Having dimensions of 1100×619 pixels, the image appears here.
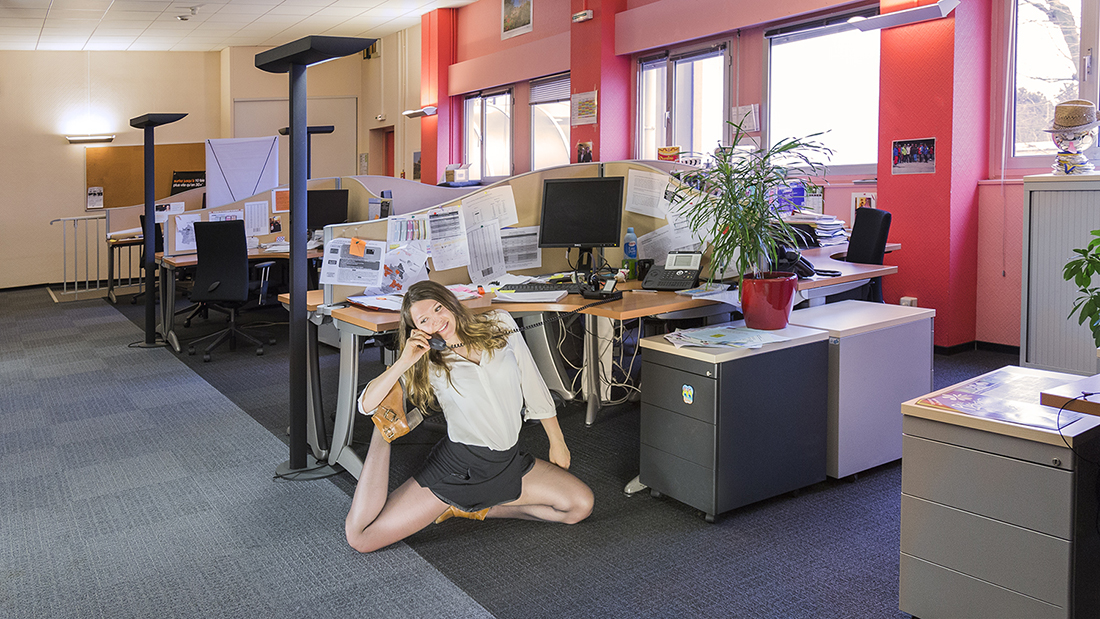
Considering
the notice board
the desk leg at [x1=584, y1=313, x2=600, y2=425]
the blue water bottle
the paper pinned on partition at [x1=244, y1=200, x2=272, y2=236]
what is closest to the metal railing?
the notice board

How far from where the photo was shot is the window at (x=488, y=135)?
9531 mm

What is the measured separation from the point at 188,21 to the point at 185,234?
4.03 meters

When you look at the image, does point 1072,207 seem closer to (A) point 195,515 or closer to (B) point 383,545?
(B) point 383,545

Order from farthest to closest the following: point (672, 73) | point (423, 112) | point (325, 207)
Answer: point (423, 112) < point (672, 73) < point (325, 207)

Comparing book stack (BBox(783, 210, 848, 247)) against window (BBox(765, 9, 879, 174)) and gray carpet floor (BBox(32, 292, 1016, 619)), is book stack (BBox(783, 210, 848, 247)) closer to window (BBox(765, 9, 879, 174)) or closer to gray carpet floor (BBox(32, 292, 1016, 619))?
window (BBox(765, 9, 879, 174))

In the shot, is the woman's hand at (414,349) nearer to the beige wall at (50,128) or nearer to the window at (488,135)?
the window at (488,135)

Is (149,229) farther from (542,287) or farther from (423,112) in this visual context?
(423,112)

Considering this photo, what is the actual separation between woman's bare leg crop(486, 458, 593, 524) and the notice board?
30.1 feet

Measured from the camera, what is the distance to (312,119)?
11289 millimetres

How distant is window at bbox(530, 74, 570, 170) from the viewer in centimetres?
850

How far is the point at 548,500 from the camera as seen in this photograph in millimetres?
2533

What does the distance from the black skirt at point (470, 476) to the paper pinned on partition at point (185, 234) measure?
4.34m

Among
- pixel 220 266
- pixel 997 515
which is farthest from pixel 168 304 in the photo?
pixel 997 515

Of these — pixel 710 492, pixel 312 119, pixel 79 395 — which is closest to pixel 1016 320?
pixel 710 492
